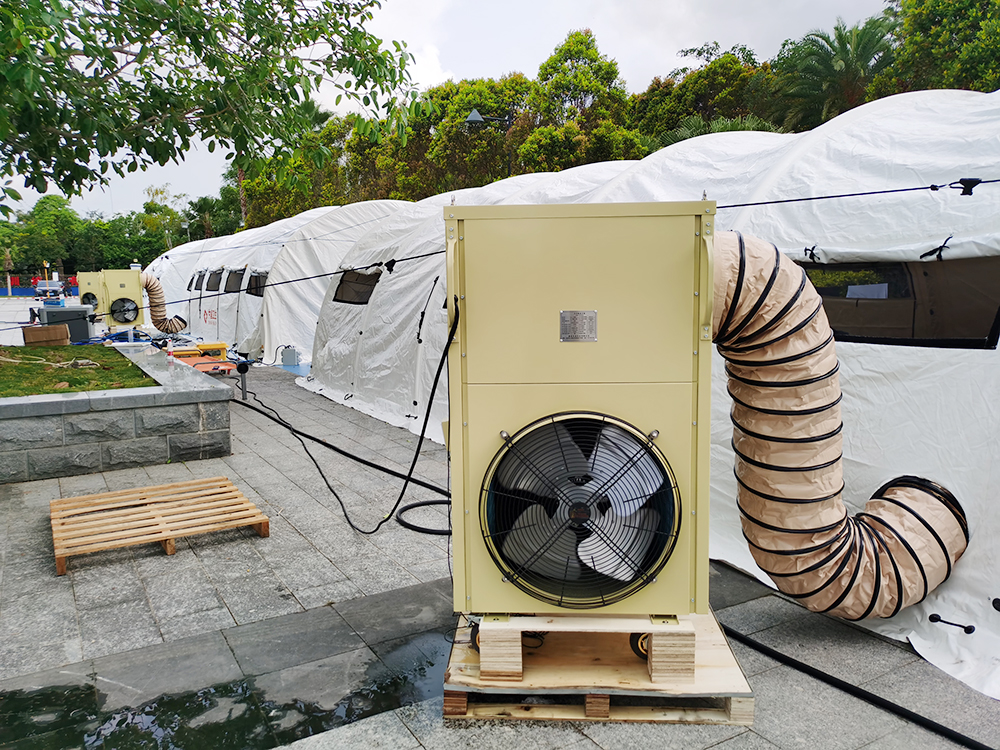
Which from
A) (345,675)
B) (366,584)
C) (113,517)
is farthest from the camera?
(113,517)

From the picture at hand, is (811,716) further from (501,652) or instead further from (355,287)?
(355,287)

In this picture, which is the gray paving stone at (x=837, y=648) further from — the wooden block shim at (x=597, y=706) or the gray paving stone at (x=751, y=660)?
the wooden block shim at (x=597, y=706)

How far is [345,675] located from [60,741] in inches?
45.1

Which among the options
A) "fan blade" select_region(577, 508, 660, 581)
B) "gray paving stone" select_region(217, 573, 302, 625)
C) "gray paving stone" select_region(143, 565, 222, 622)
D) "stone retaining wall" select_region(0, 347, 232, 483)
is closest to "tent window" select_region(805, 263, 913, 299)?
"fan blade" select_region(577, 508, 660, 581)

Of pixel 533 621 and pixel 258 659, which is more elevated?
pixel 533 621

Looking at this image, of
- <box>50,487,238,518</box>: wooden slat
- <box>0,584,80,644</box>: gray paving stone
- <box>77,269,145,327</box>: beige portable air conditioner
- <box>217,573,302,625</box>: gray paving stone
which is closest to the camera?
<box>0,584,80,644</box>: gray paving stone

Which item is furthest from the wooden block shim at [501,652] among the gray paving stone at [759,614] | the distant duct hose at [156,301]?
the distant duct hose at [156,301]

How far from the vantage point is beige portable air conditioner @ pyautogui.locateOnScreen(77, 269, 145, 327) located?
13.5 metres

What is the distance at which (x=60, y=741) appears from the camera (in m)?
2.83

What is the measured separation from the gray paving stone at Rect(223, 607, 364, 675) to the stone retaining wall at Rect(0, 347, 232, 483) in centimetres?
386

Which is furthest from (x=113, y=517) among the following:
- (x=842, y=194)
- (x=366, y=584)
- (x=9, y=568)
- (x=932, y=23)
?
(x=932, y=23)

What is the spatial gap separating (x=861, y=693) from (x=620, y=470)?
151cm

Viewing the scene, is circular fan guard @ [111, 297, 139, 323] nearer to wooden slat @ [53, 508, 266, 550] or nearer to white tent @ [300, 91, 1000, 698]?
wooden slat @ [53, 508, 266, 550]

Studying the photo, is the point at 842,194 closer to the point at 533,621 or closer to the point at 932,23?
the point at 533,621
